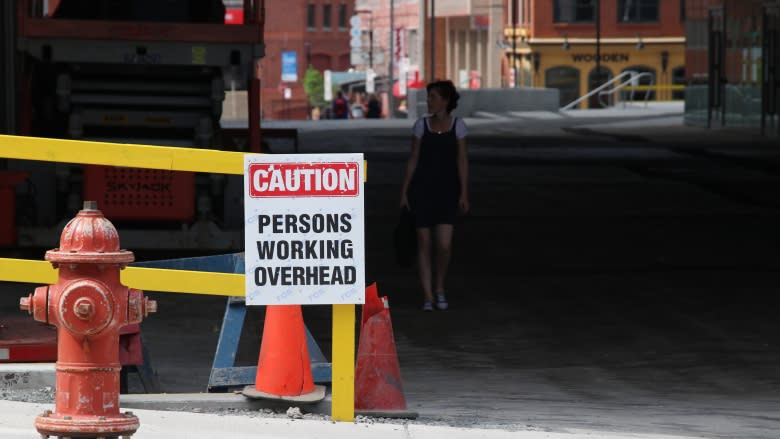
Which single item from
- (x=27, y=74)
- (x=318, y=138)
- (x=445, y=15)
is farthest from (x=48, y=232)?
(x=445, y=15)

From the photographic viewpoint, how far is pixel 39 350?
30.1 ft

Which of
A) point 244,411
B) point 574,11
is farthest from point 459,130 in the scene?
point 574,11

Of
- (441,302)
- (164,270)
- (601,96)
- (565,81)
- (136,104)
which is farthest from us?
(565,81)

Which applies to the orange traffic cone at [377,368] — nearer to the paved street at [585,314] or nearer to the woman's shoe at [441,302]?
the paved street at [585,314]

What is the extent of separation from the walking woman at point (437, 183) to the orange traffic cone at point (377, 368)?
522cm

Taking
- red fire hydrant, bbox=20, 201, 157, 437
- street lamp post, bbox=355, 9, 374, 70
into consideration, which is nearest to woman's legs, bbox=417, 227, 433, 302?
red fire hydrant, bbox=20, 201, 157, 437

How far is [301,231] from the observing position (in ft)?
25.9

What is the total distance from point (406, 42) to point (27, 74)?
10886cm

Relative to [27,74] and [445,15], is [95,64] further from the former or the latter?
[445,15]

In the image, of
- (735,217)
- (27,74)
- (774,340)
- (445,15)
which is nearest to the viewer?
(774,340)

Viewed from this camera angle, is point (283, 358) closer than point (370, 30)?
Yes

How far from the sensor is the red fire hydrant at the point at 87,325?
673cm

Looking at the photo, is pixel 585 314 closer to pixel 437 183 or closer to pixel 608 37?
pixel 437 183

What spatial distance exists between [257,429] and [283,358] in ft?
2.10
